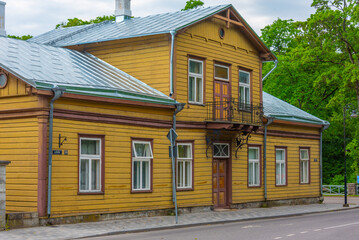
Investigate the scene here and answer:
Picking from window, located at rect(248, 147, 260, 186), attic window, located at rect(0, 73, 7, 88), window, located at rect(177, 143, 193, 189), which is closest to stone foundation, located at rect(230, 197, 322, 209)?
window, located at rect(248, 147, 260, 186)

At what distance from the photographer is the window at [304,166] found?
1250 inches

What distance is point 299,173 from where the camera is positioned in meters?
31.3

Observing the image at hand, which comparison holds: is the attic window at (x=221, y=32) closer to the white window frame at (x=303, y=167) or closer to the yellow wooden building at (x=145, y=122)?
the yellow wooden building at (x=145, y=122)

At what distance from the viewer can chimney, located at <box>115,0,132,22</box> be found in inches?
1115

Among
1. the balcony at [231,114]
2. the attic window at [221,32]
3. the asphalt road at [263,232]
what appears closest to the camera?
the asphalt road at [263,232]

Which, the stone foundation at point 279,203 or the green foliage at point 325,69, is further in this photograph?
the green foliage at point 325,69

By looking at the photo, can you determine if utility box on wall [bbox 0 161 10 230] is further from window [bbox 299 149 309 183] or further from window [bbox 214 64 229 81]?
window [bbox 299 149 309 183]

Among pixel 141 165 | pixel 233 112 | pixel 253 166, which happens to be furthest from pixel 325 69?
pixel 141 165

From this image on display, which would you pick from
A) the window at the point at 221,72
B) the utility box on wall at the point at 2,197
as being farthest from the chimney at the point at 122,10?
the utility box on wall at the point at 2,197

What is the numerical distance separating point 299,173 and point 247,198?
17.4 feet

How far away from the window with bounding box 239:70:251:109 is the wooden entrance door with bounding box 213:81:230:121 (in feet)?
4.21

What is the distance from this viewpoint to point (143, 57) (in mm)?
23734

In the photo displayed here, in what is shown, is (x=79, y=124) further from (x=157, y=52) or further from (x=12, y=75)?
(x=157, y=52)

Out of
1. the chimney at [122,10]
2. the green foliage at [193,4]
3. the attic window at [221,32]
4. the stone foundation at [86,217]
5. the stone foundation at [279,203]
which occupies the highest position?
the green foliage at [193,4]
